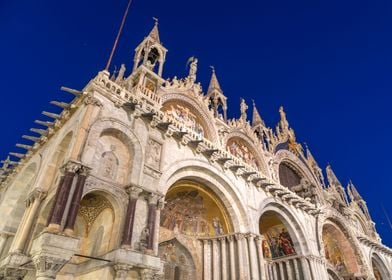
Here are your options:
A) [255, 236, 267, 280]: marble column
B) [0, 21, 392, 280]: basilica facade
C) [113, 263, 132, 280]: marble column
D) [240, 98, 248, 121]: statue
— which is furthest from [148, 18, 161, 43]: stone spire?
[113, 263, 132, 280]: marble column

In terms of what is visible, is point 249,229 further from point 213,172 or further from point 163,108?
point 163,108

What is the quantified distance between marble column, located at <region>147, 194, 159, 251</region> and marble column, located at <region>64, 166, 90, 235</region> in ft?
7.90

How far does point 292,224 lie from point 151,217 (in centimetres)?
1158

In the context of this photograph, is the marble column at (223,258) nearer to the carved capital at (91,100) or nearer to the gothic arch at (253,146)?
the carved capital at (91,100)

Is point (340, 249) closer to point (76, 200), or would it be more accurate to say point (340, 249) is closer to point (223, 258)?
point (223, 258)

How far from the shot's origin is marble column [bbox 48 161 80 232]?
7672 millimetres

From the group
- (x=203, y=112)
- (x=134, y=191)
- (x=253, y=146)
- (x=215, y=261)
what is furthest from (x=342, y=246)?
(x=134, y=191)

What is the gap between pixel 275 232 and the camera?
18734mm

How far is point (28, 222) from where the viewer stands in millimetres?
9438

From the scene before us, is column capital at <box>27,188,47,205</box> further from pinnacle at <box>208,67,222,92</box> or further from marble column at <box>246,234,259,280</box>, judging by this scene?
pinnacle at <box>208,67,222,92</box>

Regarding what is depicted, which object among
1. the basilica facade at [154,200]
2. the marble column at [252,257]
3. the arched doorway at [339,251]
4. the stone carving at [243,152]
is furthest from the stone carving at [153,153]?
the arched doorway at [339,251]

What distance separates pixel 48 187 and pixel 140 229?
3806 mm

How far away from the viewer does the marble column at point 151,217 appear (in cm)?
929

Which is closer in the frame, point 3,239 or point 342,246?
point 3,239
